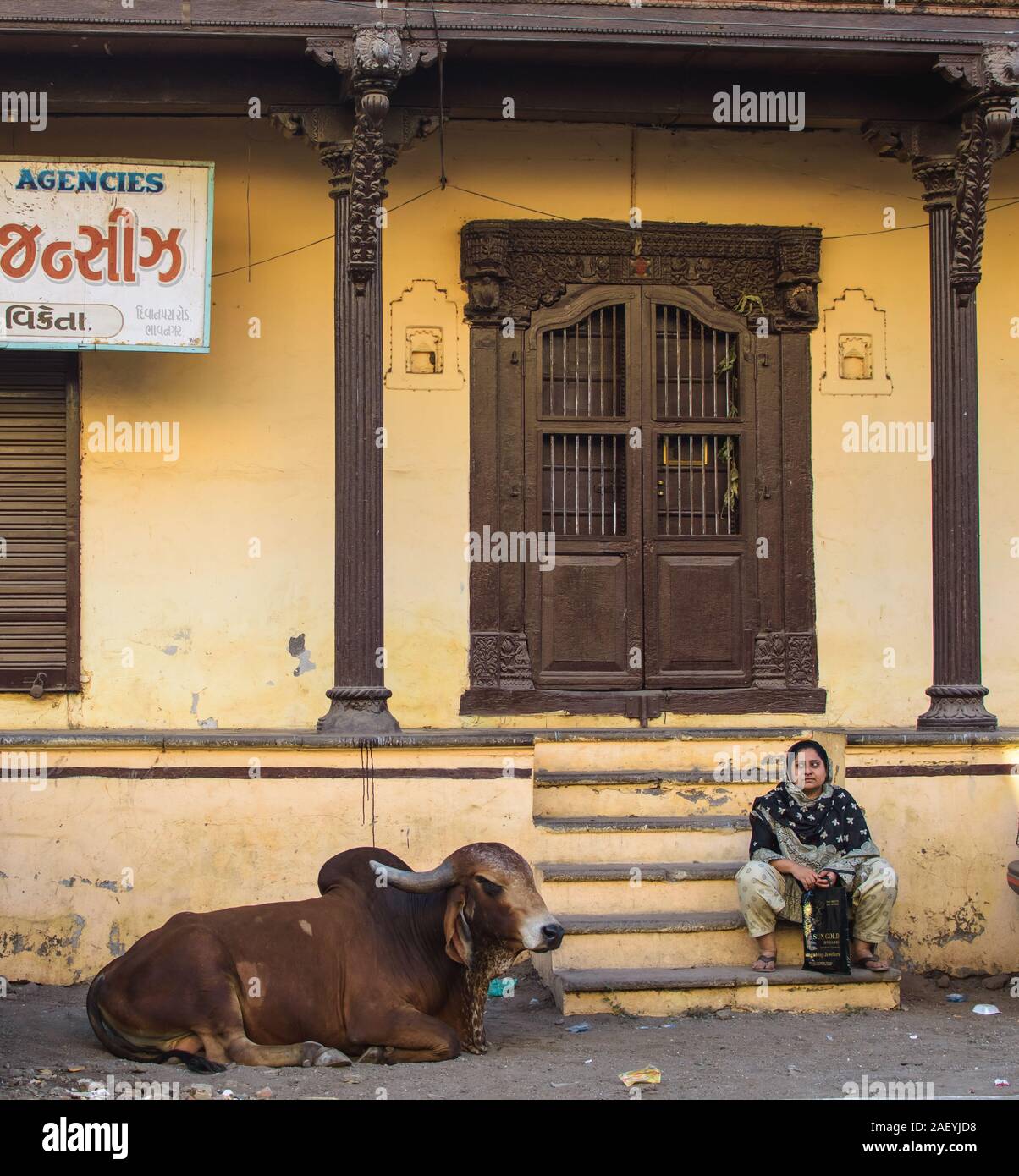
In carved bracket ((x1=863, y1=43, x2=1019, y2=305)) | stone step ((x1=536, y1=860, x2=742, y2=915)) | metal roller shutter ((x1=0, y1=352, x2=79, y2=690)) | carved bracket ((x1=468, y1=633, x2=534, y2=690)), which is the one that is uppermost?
carved bracket ((x1=863, y1=43, x2=1019, y2=305))

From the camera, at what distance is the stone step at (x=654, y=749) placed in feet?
29.2

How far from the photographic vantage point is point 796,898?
7676mm

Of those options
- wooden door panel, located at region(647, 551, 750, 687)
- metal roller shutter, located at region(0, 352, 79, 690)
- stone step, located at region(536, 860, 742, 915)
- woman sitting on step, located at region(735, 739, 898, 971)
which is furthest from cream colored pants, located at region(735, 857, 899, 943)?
metal roller shutter, located at region(0, 352, 79, 690)

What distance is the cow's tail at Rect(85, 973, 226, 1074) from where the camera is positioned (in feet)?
20.7

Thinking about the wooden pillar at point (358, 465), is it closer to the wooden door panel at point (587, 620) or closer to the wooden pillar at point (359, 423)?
the wooden pillar at point (359, 423)

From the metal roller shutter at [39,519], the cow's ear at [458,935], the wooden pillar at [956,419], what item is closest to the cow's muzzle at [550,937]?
the cow's ear at [458,935]

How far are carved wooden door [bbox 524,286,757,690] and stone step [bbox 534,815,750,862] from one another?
1.70 meters

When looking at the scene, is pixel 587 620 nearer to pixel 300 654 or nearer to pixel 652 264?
pixel 300 654

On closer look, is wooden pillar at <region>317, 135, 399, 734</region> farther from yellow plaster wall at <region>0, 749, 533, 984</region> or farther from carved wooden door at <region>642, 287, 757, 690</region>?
carved wooden door at <region>642, 287, 757, 690</region>

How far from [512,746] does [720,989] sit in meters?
1.64

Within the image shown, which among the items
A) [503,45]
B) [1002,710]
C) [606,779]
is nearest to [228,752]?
[606,779]

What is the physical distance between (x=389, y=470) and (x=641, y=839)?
2.95 meters

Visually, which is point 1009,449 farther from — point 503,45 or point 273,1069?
point 273,1069

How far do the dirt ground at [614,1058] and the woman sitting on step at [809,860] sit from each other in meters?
0.41
